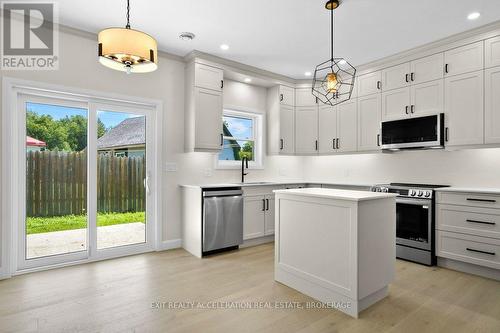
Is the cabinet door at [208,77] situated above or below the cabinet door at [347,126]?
above

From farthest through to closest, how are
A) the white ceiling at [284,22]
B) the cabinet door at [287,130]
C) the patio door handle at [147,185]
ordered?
the cabinet door at [287,130] → the patio door handle at [147,185] → the white ceiling at [284,22]

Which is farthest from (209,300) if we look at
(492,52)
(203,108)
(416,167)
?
(492,52)

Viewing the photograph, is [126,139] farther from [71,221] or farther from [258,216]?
[258,216]

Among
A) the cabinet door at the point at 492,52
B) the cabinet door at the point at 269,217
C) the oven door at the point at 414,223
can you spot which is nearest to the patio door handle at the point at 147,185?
the cabinet door at the point at 269,217

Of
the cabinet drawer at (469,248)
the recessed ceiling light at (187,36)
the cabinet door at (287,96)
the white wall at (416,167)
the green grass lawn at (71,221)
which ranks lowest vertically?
the cabinet drawer at (469,248)

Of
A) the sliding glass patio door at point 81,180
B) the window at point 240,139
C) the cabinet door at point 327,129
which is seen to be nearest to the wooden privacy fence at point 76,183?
the sliding glass patio door at point 81,180

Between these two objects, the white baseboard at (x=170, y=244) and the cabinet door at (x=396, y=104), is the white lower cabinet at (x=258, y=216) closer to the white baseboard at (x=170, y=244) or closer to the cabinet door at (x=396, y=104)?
the white baseboard at (x=170, y=244)

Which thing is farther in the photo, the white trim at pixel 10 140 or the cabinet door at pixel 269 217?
the cabinet door at pixel 269 217

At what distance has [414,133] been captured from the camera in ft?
12.5

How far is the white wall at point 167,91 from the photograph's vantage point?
3.31m

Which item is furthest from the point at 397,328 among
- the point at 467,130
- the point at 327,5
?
the point at 327,5

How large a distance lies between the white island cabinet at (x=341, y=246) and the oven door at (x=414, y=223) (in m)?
1.25

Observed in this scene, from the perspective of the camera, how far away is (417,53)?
3.86 metres

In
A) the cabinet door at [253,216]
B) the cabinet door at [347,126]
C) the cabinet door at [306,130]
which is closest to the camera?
the cabinet door at [253,216]
